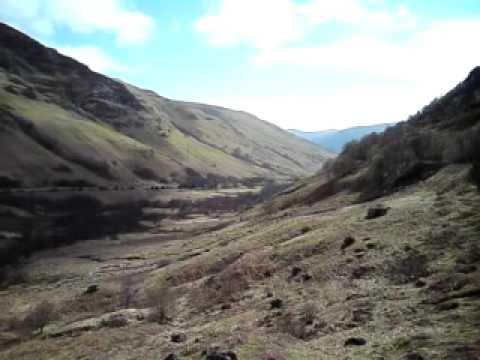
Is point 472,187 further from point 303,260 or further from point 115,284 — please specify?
point 115,284

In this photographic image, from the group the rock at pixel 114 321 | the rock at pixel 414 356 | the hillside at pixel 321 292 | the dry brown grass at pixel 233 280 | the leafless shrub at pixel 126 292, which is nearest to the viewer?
the rock at pixel 414 356

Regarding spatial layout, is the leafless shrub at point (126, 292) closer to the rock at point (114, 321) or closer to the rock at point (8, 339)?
the rock at point (114, 321)

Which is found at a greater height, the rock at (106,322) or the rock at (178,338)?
the rock at (178,338)

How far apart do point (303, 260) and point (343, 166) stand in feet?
225

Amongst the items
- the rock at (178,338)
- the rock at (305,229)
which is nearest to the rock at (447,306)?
the rock at (178,338)

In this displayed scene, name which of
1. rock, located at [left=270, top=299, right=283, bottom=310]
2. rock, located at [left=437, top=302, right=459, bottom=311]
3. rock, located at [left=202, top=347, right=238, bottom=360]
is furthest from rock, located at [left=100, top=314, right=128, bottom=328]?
rock, located at [left=437, top=302, right=459, bottom=311]

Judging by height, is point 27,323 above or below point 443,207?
below

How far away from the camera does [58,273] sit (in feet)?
288

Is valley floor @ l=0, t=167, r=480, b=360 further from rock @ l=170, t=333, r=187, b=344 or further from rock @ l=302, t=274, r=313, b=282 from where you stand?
rock @ l=302, t=274, r=313, b=282

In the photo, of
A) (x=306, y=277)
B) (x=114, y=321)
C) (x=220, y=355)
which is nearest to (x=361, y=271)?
(x=306, y=277)

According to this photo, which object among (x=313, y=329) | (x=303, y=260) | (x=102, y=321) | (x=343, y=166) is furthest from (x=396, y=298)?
(x=343, y=166)

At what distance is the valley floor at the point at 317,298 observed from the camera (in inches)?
890

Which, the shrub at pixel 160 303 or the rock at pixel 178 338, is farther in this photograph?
the shrub at pixel 160 303

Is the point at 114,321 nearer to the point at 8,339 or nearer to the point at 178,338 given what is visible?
the point at 178,338
